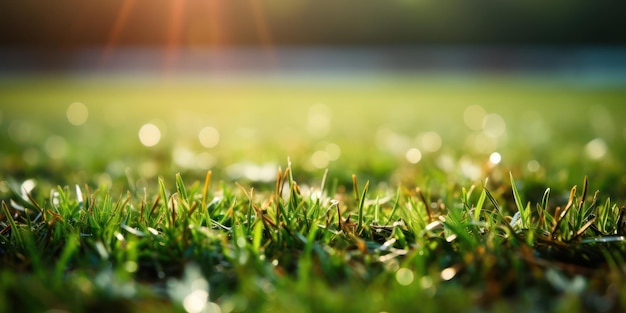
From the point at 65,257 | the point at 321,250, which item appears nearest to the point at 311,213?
the point at 321,250

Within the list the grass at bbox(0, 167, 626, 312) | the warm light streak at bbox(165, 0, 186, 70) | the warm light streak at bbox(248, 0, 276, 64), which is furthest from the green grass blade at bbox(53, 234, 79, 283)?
the warm light streak at bbox(165, 0, 186, 70)

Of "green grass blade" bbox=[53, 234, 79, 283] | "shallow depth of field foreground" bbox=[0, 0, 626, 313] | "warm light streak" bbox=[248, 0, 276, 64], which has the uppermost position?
"warm light streak" bbox=[248, 0, 276, 64]

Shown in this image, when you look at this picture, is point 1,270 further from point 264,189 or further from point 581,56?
point 581,56

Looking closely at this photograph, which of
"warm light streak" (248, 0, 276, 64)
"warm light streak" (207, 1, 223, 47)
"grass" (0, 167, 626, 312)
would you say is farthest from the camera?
"warm light streak" (207, 1, 223, 47)

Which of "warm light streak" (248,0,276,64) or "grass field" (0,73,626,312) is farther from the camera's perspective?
"warm light streak" (248,0,276,64)

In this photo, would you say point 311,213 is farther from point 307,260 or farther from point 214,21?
point 214,21

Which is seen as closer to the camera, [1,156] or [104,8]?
[1,156]

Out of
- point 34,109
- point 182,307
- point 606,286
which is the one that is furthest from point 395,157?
point 34,109

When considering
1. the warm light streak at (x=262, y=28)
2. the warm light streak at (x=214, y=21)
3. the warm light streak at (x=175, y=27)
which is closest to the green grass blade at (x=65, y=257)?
the warm light streak at (x=262, y=28)

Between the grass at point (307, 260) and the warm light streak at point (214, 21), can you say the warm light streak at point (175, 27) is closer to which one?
the warm light streak at point (214, 21)

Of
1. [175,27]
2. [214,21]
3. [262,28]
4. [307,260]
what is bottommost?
[307,260]

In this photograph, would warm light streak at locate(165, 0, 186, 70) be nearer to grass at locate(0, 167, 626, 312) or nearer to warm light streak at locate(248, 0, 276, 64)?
warm light streak at locate(248, 0, 276, 64)
